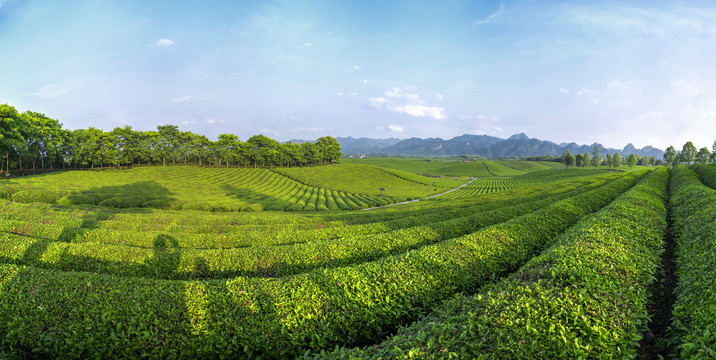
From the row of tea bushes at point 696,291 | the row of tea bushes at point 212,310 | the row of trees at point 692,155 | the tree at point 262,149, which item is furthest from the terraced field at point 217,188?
the row of trees at point 692,155

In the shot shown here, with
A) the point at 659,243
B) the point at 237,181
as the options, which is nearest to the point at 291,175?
the point at 237,181

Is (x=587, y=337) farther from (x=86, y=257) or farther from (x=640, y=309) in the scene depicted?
(x=86, y=257)

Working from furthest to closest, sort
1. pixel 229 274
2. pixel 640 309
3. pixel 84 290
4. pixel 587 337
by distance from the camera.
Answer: pixel 229 274, pixel 84 290, pixel 640 309, pixel 587 337

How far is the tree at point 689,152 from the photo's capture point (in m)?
Result: 83.5

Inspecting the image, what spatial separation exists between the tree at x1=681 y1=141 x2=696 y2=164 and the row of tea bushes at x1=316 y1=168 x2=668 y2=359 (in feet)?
415

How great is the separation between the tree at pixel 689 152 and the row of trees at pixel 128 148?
126 meters

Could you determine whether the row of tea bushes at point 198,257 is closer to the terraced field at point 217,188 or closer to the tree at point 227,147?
the terraced field at point 217,188

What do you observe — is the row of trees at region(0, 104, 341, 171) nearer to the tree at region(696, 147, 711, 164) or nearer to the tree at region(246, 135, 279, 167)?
the tree at region(246, 135, 279, 167)

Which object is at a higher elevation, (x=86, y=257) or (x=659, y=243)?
(x=659, y=243)

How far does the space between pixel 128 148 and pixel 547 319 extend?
106 metres

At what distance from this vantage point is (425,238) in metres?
10.8

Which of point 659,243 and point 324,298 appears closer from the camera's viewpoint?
point 324,298

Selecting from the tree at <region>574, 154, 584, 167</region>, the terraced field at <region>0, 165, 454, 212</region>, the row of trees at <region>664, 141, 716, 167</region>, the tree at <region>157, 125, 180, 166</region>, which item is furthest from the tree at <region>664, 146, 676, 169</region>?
the tree at <region>157, 125, 180, 166</region>

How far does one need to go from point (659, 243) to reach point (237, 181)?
251ft
